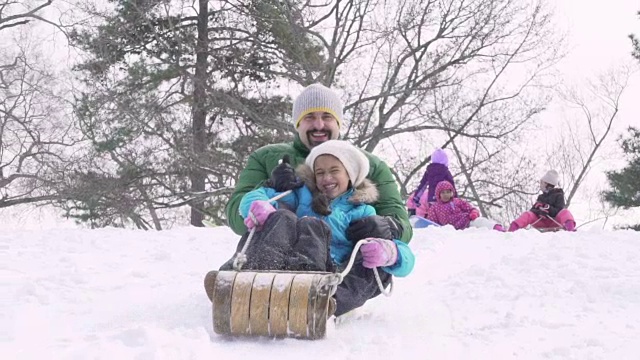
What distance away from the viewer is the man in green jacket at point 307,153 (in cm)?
299

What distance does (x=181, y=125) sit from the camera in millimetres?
13211

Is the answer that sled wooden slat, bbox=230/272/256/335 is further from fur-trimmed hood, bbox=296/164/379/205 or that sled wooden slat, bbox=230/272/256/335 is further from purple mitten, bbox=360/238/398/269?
fur-trimmed hood, bbox=296/164/379/205

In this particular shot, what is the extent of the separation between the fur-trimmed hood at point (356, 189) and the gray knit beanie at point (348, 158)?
0.11 feet

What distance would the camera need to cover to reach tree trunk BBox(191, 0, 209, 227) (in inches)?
506

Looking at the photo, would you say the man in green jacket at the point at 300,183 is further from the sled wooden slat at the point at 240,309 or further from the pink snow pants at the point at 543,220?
the pink snow pants at the point at 543,220

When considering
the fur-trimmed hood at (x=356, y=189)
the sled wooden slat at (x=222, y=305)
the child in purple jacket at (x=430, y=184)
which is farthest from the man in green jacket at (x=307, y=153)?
the child in purple jacket at (x=430, y=184)

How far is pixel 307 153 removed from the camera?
3264mm

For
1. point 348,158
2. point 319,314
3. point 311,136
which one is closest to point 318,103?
point 311,136

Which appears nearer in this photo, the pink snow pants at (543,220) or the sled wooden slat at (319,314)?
the sled wooden slat at (319,314)

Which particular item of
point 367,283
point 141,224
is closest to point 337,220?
point 367,283

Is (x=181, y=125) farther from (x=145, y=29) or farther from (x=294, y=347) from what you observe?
(x=294, y=347)

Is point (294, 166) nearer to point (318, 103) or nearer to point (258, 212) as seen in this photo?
point (318, 103)

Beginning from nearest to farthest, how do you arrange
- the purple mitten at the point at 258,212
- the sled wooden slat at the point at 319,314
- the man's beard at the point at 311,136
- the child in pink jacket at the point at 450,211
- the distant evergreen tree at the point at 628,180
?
the sled wooden slat at the point at 319,314
the purple mitten at the point at 258,212
the man's beard at the point at 311,136
the child in pink jacket at the point at 450,211
the distant evergreen tree at the point at 628,180

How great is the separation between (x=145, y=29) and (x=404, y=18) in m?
5.06
